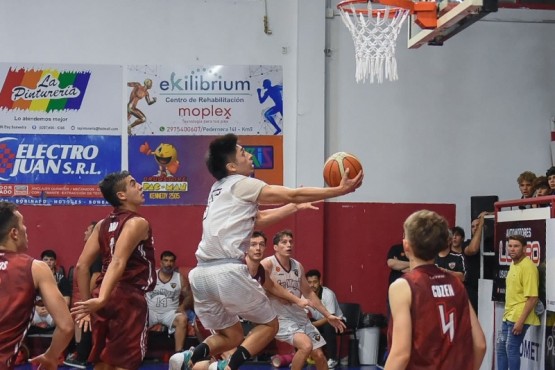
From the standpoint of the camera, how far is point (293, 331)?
8648 millimetres

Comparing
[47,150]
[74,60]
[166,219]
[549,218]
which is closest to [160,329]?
[166,219]

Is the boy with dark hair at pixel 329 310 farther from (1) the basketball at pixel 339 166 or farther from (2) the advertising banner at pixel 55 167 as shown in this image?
(1) the basketball at pixel 339 166

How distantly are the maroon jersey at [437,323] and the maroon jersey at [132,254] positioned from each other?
274 centimetres

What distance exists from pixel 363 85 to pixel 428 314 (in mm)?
9893

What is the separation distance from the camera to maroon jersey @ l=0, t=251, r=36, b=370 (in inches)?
171

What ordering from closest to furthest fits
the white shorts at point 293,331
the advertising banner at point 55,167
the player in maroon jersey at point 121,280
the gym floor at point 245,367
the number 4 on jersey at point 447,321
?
the number 4 on jersey at point 447,321, the player in maroon jersey at point 121,280, the white shorts at point 293,331, the gym floor at point 245,367, the advertising banner at point 55,167

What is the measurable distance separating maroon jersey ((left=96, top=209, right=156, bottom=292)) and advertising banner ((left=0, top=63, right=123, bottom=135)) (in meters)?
7.12

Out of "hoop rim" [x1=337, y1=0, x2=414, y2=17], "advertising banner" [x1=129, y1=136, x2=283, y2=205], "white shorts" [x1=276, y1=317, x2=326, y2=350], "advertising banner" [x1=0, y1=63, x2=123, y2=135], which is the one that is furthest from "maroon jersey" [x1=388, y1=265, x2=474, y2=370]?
"advertising banner" [x1=0, y1=63, x2=123, y2=135]

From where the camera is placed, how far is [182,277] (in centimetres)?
1270

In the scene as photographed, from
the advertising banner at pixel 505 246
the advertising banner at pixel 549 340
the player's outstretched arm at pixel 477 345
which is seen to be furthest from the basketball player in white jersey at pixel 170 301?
the player's outstretched arm at pixel 477 345

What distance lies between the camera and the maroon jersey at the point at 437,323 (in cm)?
403

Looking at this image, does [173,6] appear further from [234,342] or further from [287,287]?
[234,342]

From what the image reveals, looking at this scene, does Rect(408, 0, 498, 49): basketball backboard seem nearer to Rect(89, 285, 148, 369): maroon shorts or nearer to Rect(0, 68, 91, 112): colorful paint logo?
Rect(89, 285, 148, 369): maroon shorts

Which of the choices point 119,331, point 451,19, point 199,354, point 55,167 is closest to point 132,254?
point 119,331
